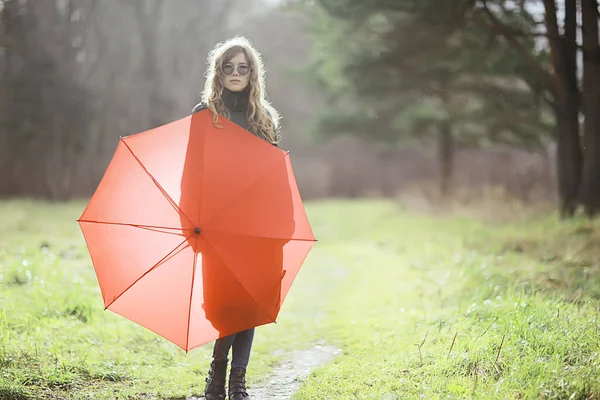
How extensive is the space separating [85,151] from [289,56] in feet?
51.5

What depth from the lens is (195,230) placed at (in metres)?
3.27

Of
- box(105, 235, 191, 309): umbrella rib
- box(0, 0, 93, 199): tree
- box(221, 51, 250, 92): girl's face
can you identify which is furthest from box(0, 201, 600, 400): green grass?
box(0, 0, 93, 199): tree

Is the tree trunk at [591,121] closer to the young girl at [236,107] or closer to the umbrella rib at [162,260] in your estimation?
the young girl at [236,107]

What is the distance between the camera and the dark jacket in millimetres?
3826

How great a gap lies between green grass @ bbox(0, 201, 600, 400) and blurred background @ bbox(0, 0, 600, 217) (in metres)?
2.91

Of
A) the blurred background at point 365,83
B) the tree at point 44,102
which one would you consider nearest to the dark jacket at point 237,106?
the blurred background at point 365,83

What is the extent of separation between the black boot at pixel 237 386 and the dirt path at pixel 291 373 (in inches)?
11.0

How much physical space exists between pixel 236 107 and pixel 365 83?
1107cm

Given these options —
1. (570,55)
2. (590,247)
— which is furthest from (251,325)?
(570,55)

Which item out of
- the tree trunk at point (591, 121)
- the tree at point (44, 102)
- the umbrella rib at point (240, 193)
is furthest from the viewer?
the tree at point (44, 102)

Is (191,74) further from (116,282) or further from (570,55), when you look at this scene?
(116,282)

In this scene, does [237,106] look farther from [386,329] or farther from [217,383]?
[386,329]

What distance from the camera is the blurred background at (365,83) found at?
9.81 m

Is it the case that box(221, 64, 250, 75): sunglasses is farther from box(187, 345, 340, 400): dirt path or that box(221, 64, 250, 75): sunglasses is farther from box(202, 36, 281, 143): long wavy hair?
box(187, 345, 340, 400): dirt path
